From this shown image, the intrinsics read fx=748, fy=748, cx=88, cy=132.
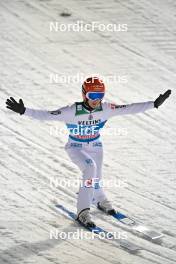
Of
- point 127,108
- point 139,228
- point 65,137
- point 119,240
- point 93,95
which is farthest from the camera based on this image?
point 65,137

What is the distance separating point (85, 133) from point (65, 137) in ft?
8.96

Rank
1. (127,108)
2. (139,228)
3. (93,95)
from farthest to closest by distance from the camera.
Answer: (127,108) → (139,228) → (93,95)

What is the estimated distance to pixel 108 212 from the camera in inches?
385

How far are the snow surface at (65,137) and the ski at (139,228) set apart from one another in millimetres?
108

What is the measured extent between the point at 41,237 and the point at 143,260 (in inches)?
49.5

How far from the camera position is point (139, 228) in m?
9.42

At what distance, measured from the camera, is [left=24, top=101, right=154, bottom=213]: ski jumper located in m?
9.27

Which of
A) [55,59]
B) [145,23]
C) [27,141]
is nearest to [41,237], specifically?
[27,141]

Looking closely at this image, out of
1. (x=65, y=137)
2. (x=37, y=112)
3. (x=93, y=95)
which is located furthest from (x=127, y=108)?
(x=65, y=137)

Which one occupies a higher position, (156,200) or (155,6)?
(155,6)

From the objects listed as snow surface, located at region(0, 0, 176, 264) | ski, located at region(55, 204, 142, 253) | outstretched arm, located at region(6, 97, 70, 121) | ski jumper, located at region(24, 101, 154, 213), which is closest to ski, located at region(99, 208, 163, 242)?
snow surface, located at region(0, 0, 176, 264)

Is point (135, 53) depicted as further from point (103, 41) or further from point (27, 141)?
point (27, 141)

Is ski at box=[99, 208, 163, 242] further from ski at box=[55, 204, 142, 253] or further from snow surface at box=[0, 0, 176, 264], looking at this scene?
ski at box=[55, 204, 142, 253]

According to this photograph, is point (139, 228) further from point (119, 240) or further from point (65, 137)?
point (65, 137)
